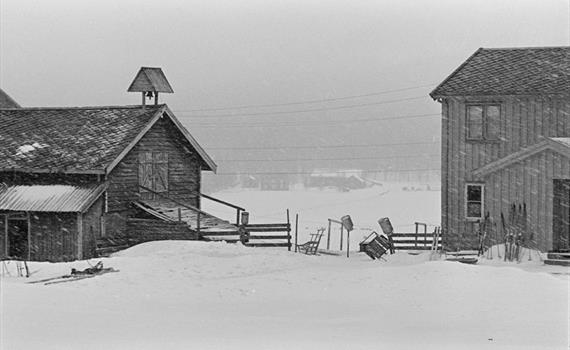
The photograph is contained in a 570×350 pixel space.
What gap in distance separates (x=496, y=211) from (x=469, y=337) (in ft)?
51.6

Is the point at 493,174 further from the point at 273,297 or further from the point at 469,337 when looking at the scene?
the point at 469,337

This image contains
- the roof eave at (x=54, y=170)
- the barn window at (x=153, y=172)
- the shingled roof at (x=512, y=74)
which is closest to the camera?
the shingled roof at (x=512, y=74)

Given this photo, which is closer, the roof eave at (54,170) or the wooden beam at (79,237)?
→ the wooden beam at (79,237)

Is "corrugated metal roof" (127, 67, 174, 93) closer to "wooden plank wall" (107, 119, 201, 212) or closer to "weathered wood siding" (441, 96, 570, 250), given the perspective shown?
"wooden plank wall" (107, 119, 201, 212)

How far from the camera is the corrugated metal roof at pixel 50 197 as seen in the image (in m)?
33.2

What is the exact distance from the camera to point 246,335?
16922 millimetres

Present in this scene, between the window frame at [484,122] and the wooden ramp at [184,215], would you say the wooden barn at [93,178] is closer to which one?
the wooden ramp at [184,215]

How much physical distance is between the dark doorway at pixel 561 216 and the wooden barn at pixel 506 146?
0.11 feet

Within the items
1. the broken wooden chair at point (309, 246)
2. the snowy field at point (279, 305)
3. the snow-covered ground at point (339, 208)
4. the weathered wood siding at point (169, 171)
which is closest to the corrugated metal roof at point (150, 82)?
the weathered wood siding at point (169, 171)

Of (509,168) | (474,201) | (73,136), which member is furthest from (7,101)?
(509,168)

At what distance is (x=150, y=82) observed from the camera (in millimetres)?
38844

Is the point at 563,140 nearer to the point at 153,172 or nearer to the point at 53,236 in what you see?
the point at 153,172

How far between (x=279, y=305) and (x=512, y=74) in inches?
674

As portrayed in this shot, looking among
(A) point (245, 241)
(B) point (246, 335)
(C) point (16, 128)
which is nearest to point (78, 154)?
(C) point (16, 128)
